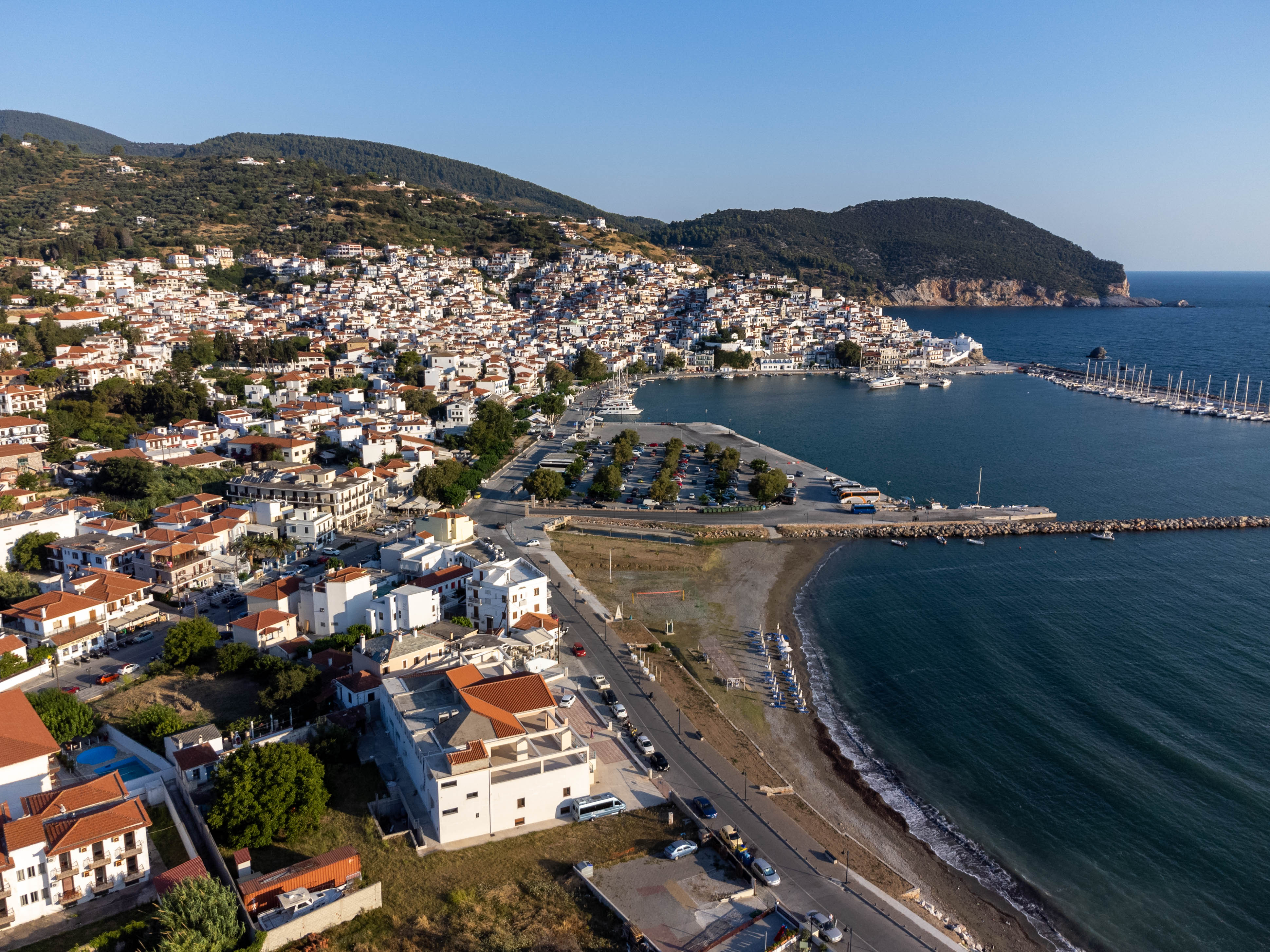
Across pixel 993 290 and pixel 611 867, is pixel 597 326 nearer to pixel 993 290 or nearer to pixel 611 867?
pixel 611 867

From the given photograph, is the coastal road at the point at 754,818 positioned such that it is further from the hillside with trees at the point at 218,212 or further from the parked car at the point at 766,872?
the hillside with trees at the point at 218,212

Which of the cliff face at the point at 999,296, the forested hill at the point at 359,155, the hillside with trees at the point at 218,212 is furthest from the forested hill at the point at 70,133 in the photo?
the cliff face at the point at 999,296

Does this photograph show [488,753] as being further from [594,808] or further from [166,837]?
[166,837]

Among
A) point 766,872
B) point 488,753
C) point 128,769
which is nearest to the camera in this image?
point 766,872

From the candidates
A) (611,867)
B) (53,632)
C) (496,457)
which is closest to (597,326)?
(496,457)

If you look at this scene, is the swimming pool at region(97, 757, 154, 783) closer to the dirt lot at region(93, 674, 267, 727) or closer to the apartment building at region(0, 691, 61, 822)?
the apartment building at region(0, 691, 61, 822)

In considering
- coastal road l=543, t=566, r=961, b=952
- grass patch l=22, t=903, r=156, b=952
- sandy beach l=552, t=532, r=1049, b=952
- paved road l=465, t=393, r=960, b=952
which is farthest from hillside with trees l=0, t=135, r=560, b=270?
grass patch l=22, t=903, r=156, b=952

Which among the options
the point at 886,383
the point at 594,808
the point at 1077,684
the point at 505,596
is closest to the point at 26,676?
the point at 505,596
